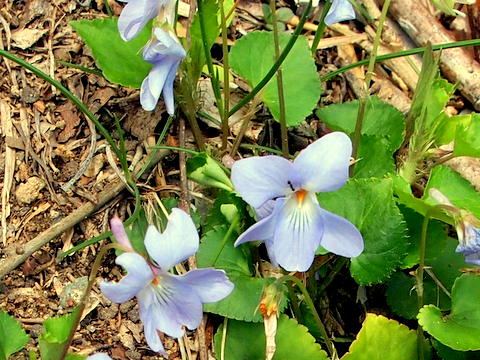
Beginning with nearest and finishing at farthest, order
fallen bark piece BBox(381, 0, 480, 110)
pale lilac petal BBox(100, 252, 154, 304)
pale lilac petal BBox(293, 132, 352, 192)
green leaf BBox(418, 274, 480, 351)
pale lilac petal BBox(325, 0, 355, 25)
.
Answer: pale lilac petal BBox(100, 252, 154, 304) < pale lilac petal BBox(293, 132, 352, 192) < green leaf BBox(418, 274, 480, 351) < pale lilac petal BBox(325, 0, 355, 25) < fallen bark piece BBox(381, 0, 480, 110)

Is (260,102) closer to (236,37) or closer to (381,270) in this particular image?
(236,37)

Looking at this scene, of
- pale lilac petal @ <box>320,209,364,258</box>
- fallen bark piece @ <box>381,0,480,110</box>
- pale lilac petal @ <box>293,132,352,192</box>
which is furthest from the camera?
fallen bark piece @ <box>381,0,480,110</box>

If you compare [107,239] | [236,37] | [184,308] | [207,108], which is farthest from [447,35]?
[184,308]

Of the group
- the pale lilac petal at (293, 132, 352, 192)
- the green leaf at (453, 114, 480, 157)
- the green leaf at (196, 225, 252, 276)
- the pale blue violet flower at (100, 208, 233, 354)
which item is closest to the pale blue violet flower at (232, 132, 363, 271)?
the pale lilac petal at (293, 132, 352, 192)

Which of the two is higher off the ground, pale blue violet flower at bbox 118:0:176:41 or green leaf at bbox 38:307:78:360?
pale blue violet flower at bbox 118:0:176:41

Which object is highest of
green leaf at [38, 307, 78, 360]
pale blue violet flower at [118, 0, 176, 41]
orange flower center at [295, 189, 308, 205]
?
pale blue violet flower at [118, 0, 176, 41]

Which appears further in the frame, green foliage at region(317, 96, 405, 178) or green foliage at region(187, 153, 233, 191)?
green foliage at region(317, 96, 405, 178)

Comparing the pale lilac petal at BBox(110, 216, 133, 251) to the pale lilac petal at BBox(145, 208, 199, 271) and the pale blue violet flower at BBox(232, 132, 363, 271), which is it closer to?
the pale lilac petal at BBox(145, 208, 199, 271)
